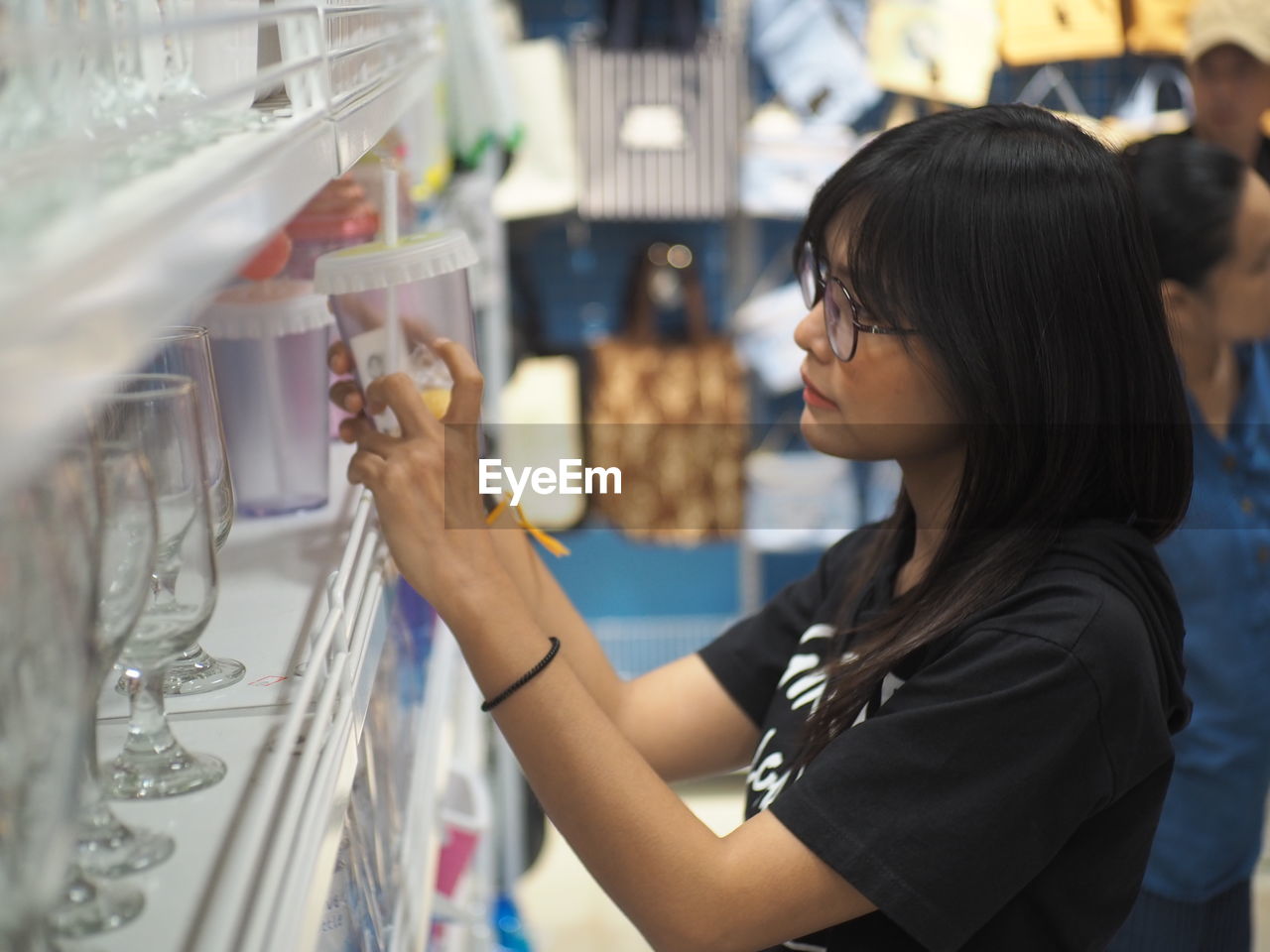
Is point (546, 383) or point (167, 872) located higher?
point (167, 872)

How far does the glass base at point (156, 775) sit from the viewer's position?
656 mm

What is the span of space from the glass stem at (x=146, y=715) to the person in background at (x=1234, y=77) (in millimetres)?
2346

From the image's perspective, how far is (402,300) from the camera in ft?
3.55

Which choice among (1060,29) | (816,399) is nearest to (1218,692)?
(816,399)

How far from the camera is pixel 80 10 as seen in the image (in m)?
0.60

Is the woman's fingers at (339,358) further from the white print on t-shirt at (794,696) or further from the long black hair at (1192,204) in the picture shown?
the long black hair at (1192,204)

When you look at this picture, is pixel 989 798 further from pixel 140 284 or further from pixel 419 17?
pixel 419 17

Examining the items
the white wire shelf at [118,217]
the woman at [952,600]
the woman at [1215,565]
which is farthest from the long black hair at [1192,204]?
the white wire shelf at [118,217]

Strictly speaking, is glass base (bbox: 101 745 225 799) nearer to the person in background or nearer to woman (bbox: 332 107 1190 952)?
woman (bbox: 332 107 1190 952)

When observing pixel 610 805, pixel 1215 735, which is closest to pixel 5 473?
pixel 610 805

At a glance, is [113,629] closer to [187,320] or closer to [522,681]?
[522,681]

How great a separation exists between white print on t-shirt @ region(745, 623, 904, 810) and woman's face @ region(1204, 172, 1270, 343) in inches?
36.4

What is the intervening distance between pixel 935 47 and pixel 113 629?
3.09 m

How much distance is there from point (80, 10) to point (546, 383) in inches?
107
